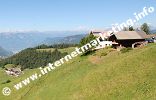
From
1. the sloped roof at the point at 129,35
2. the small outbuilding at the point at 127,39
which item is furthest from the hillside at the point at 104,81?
the sloped roof at the point at 129,35

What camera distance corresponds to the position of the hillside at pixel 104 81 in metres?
51.0

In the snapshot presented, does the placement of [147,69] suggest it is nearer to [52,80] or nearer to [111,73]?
[111,73]

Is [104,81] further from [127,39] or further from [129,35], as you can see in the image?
[129,35]

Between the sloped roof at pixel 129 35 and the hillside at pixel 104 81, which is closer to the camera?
the hillside at pixel 104 81

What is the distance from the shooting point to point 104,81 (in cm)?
5753

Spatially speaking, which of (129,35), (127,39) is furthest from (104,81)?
Answer: (129,35)

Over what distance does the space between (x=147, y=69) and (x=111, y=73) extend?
23.9ft

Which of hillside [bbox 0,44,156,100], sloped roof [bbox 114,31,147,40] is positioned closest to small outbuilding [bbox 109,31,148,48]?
sloped roof [bbox 114,31,147,40]

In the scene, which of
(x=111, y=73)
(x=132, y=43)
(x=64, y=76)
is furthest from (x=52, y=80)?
(x=132, y=43)

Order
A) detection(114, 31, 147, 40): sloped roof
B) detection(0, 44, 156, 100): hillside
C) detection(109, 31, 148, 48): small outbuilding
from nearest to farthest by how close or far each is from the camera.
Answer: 1. detection(0, 44, 156, 100): hillside
2. detection(109, 31, 148, 48): small outbuilding
3. detection(114, 31, 147, 40): sloped roof

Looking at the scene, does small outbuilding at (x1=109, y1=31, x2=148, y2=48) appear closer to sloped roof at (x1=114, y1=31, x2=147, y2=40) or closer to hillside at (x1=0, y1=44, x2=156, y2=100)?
sloped roof at (x1=114, y1=31, x2=147, y2=40)

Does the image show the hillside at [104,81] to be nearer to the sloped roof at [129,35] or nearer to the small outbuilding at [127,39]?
the small outbuilding at [127,39]

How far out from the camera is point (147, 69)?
184 feet

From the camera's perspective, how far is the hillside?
51.0 metres
